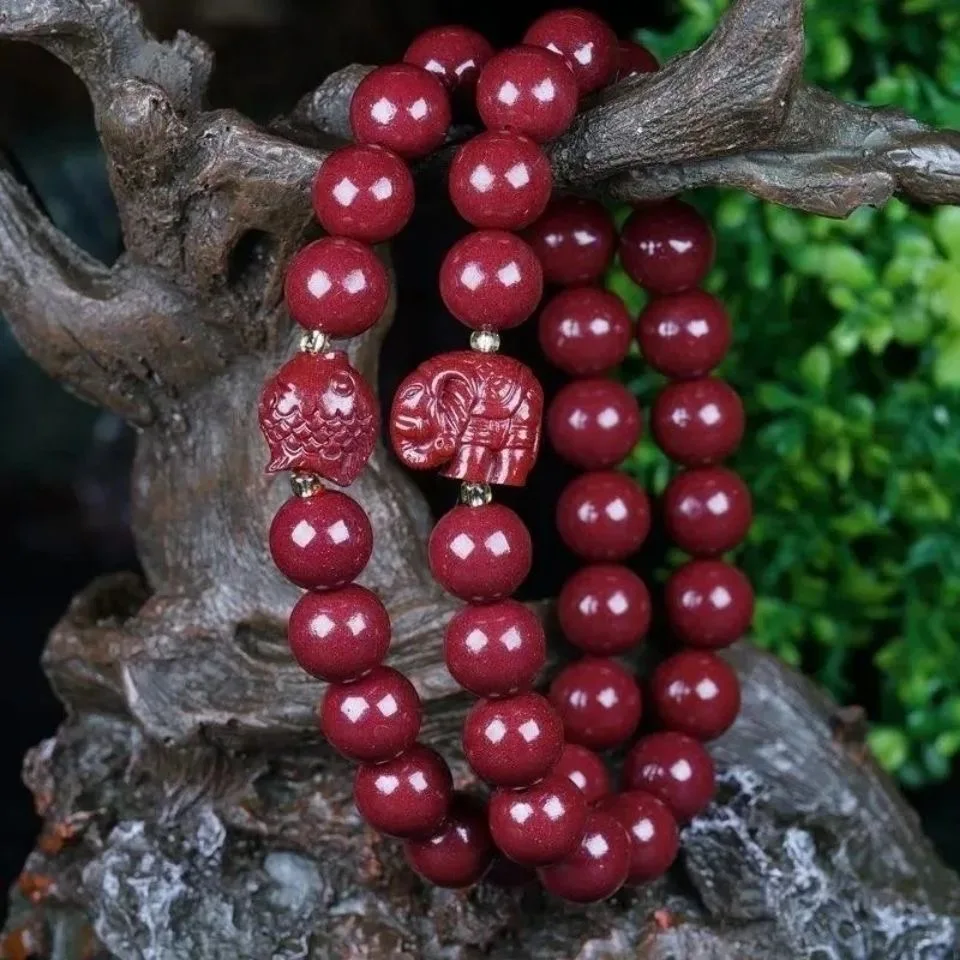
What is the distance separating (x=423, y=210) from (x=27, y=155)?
52 centimetres

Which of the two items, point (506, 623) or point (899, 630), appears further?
point (899, 630)

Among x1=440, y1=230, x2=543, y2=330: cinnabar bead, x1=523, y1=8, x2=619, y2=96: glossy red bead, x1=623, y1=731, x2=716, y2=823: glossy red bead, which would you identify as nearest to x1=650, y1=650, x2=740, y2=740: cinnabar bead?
x1=623, y1=731, x2=716, y2=823: glossy red bead

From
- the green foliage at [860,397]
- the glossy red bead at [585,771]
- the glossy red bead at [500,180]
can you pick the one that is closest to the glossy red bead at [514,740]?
the glossy red bead at [585,771]

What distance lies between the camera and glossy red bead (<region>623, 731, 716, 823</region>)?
42.6 inches

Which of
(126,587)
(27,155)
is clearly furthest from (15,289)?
(27,155)

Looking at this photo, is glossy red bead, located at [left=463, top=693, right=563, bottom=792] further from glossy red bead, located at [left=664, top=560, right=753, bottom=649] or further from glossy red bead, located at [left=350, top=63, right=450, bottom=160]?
glossy red bead, located at [left=350, top=63, right=450, bottom=160]

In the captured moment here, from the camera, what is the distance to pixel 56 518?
184cm

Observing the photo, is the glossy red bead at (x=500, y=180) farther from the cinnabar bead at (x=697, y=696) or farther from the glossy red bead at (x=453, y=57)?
the cinnabar bead at (x=697, y=696)

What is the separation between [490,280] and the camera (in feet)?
2.94

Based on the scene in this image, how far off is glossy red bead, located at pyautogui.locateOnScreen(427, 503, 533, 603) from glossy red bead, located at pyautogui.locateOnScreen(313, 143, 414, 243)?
0.20 meters

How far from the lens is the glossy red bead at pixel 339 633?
0.91 meters

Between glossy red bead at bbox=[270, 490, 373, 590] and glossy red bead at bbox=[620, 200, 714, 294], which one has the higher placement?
glossy red bead at bbox=[620, 200, 714, 294]

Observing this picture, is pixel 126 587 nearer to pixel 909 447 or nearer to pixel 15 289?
pixel 15 289

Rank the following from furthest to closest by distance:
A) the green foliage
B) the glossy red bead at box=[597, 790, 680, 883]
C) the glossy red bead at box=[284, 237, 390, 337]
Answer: the green foliage
the glossy red bead at box=[597, 790, 680, 883]
the glossy red bead at box=[284, 237, 390, 337]
